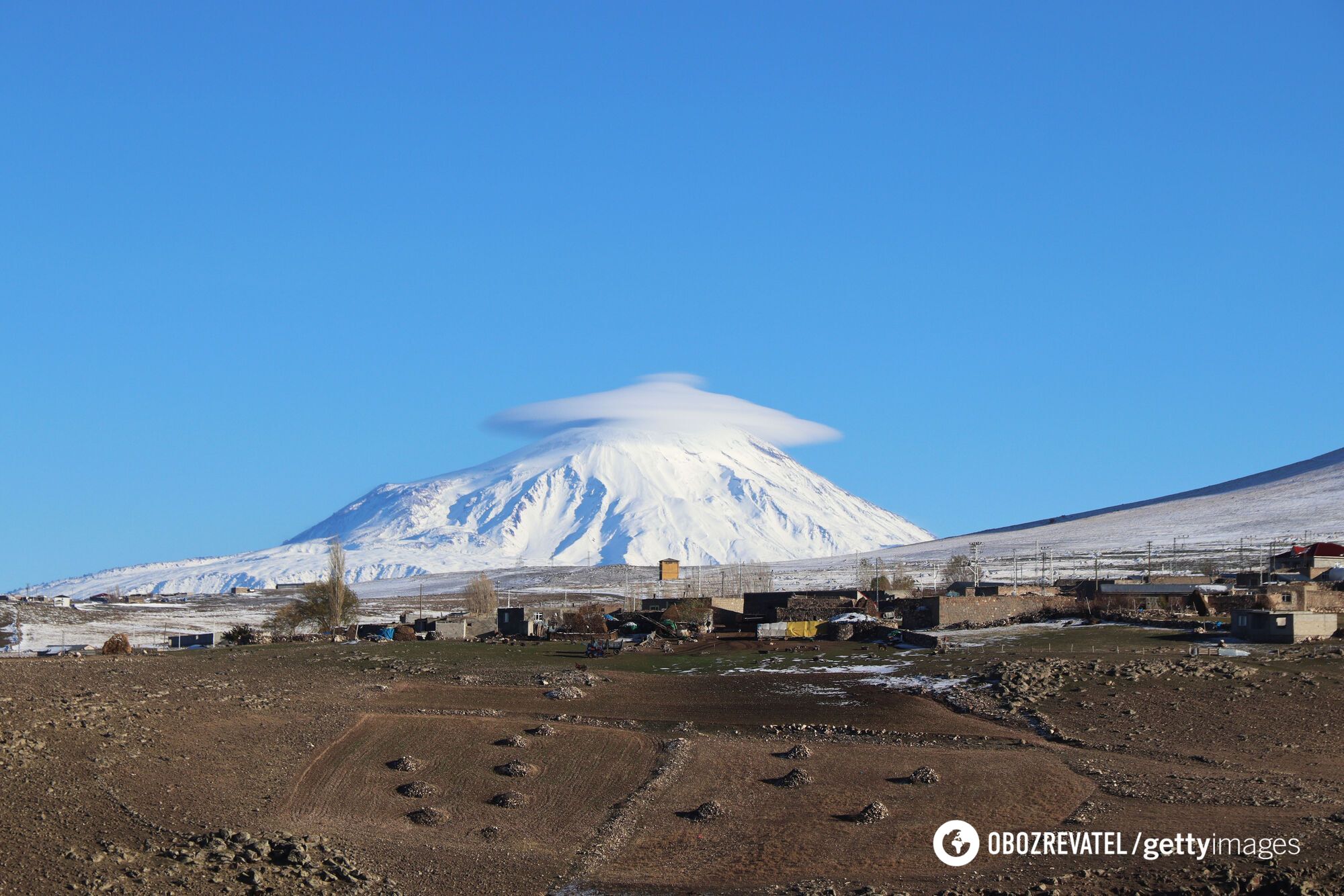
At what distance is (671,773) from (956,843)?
9085mm

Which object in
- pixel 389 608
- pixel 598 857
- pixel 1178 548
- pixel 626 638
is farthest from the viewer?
pixel 1178 548

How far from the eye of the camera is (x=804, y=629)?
68.1 m

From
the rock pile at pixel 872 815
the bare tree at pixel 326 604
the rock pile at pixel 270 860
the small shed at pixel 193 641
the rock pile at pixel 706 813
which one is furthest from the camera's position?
the bare tree at pixel 326 604

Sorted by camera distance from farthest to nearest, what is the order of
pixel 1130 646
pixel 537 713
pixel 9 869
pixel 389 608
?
pixel 389 608, pixel 1130 646, pixel 537 713, pixel 9 869

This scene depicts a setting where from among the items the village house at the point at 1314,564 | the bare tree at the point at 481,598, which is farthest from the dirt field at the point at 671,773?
the bare tree at the point at 481,598

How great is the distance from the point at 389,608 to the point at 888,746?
377 feet

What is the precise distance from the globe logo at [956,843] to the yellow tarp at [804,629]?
117ft

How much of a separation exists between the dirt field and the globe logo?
39 cm

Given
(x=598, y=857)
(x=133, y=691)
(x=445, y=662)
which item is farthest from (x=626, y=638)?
(x=598, y=857)

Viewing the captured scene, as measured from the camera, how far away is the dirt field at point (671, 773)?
2877cm

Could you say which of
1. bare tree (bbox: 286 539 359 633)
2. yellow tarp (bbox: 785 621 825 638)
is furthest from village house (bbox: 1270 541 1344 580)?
bare tree (bbox: 286 539 359 633)

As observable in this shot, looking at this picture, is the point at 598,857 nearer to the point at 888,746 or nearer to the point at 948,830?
the point at 948,830

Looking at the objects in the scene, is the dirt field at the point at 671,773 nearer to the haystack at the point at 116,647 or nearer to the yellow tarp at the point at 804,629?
the yellow tarp at the point at 804,629

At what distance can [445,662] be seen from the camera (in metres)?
58.7
